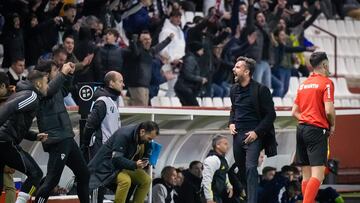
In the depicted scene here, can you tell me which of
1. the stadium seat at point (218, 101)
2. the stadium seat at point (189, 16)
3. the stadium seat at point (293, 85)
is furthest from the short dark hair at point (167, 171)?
the stadium seat at point (293, 85)

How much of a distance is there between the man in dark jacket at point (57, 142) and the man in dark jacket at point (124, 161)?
542 mm

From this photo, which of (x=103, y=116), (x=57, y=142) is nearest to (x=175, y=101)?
(x=103, y=116)

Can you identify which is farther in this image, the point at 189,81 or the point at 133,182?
the point at 189,81

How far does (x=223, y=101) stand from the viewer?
22750 mm

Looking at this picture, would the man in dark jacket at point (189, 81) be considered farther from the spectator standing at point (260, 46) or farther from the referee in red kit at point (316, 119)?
the referee in red kit at point (316, 119)

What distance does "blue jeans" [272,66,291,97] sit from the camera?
24.6 m

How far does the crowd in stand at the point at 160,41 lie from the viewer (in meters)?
18.8

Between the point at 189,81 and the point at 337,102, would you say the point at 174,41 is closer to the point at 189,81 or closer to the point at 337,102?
the point at 189,81

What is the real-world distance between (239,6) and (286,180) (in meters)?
6.05

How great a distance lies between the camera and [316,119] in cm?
1423

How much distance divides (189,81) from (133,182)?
6.13 meters

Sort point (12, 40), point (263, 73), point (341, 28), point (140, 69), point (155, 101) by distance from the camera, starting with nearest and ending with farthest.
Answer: point (12, 40), point (140, 69), point (155, 101), point (263, 73), point (341, 28)

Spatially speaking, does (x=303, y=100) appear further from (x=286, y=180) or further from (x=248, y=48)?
(x=248, y=48)

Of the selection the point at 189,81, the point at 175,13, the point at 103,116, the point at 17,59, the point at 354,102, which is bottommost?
the point at 354,102
